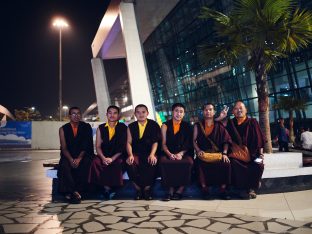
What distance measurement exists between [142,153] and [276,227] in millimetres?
2633

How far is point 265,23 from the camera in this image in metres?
6.25

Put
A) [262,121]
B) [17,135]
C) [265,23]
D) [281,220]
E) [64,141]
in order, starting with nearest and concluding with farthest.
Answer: [281,220] → [64,141] → [265,23] → [262,121] → [17,135]

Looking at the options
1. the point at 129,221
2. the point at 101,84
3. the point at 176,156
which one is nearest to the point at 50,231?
the point at 129,221

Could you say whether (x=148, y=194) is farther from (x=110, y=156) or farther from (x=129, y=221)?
(x=129, y=221)

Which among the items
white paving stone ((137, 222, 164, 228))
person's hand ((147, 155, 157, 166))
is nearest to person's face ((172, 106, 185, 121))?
person's hand ((147, 155, 157, 166))

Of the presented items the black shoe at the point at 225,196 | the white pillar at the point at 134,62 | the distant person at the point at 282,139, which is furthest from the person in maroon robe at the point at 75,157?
the distant person at the point at 282,139

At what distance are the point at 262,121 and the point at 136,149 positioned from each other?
2.86m

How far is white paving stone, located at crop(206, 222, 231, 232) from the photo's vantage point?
A: 145 inches

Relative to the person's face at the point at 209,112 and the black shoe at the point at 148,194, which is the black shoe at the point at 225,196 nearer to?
the black shoe at the point at 148,194

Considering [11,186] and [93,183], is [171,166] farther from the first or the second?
[11,186]

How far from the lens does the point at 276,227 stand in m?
3.70

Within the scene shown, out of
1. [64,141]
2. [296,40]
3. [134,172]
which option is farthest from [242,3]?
[64,141]

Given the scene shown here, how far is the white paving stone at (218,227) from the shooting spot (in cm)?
369

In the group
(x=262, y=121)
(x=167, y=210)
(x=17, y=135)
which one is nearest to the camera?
(x=167, y=210)
